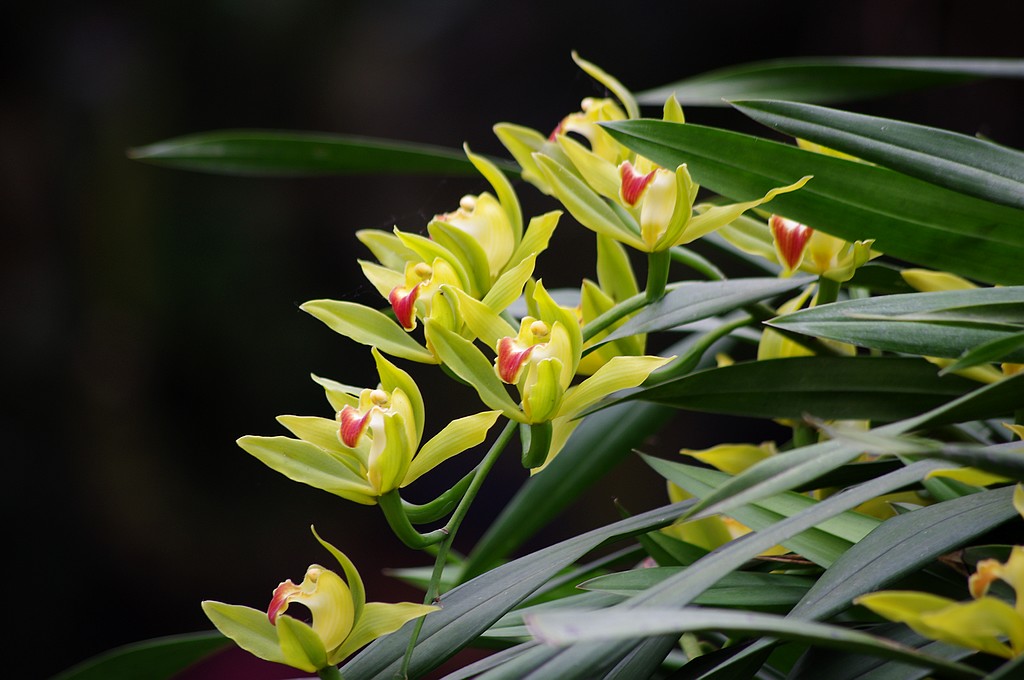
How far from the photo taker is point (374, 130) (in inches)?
75.2

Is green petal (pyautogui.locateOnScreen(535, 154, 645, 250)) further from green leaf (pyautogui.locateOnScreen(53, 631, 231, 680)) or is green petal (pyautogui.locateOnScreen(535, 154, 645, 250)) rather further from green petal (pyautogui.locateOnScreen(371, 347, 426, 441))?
green leaf (pyautogui.locateOnScreen(53, 631, 231, 680))

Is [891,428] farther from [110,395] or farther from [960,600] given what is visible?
[110,395]

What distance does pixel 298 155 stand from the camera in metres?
0.44

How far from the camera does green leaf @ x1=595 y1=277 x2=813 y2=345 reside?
268mm

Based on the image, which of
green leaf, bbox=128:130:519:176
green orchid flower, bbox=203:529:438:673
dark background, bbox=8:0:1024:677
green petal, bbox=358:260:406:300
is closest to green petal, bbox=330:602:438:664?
green orchid flower, bbox=203:529:438:673

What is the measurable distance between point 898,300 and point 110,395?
1869 millimetres

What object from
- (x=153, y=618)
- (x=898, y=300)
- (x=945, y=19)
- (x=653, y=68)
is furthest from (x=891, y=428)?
(x=153, y=618)

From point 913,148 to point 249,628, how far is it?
0.22 m

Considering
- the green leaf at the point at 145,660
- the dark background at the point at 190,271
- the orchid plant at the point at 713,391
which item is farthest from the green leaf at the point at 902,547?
the dark background at the point at 190,271

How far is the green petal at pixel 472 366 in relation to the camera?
0.78 feet

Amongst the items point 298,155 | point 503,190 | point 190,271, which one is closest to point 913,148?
point 503,190

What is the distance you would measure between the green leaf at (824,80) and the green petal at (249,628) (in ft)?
0.96

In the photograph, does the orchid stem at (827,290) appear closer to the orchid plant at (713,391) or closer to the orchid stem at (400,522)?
the orchid plant at (713,391)

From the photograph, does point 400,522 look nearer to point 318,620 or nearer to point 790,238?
point 318,620
